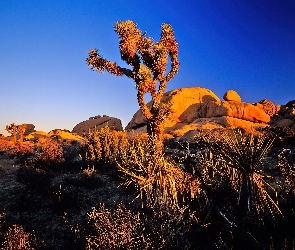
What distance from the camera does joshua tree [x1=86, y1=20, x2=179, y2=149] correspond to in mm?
10547

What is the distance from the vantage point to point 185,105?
148ft

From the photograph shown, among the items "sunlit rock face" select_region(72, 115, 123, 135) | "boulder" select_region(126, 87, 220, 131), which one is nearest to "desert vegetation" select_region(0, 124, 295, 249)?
"boulder" select_region(126, 87, 220, 131)

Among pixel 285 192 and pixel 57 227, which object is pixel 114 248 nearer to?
pixel 57 227

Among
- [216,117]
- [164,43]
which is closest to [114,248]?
[164,43]

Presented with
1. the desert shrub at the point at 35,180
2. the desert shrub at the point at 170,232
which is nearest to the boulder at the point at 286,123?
the desert shrub at the point at 35,180

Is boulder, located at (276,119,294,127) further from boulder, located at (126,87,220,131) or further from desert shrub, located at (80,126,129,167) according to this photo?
desert shrub, located at (80,126,129,167)

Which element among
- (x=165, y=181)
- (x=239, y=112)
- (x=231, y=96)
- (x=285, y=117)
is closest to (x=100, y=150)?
(x=165, y=181)

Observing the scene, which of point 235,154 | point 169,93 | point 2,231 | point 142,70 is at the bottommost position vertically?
point 2,231

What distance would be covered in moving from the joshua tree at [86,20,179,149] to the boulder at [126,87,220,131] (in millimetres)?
30508

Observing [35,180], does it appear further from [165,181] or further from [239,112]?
[239,112]

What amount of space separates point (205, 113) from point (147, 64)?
32300 millimetres

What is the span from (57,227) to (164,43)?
7911 mm

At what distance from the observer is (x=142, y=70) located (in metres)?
10.4

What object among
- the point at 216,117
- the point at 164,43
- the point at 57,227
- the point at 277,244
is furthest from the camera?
the point at 216,117
